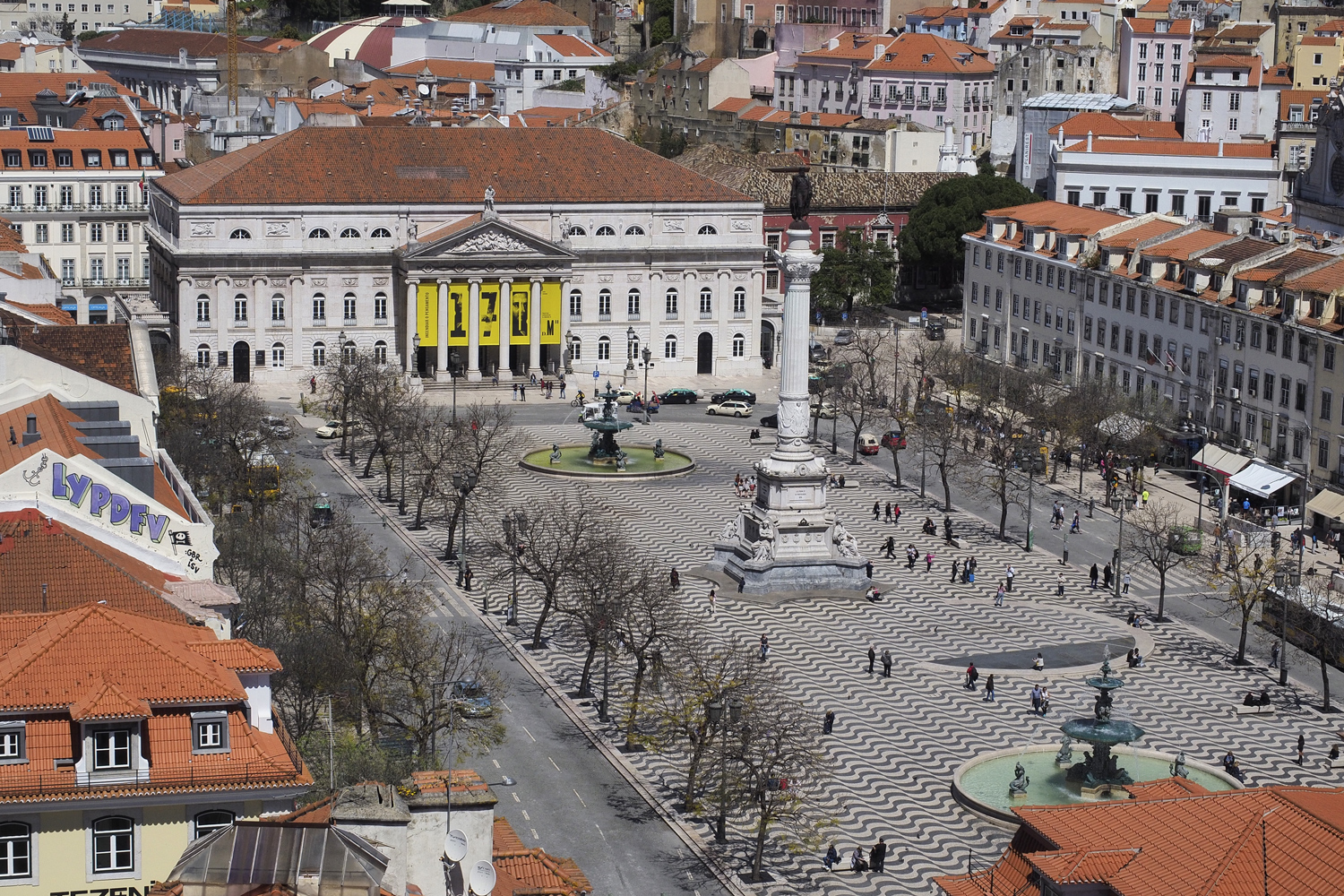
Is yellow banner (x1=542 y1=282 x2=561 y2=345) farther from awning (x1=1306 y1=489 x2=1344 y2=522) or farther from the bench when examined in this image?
the bench

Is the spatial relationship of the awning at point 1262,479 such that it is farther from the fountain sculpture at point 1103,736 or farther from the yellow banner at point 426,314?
the yellow banner at point 426,314

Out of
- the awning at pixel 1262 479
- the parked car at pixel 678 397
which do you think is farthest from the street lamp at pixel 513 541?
the parked car at pixel 678 397

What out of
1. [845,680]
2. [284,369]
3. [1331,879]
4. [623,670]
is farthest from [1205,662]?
[284,369]

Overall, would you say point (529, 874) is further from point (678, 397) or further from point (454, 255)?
point (454, 255)

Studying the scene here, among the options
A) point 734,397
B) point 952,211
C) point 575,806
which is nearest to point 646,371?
point 734,397

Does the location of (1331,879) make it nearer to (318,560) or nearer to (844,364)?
(318,560)
